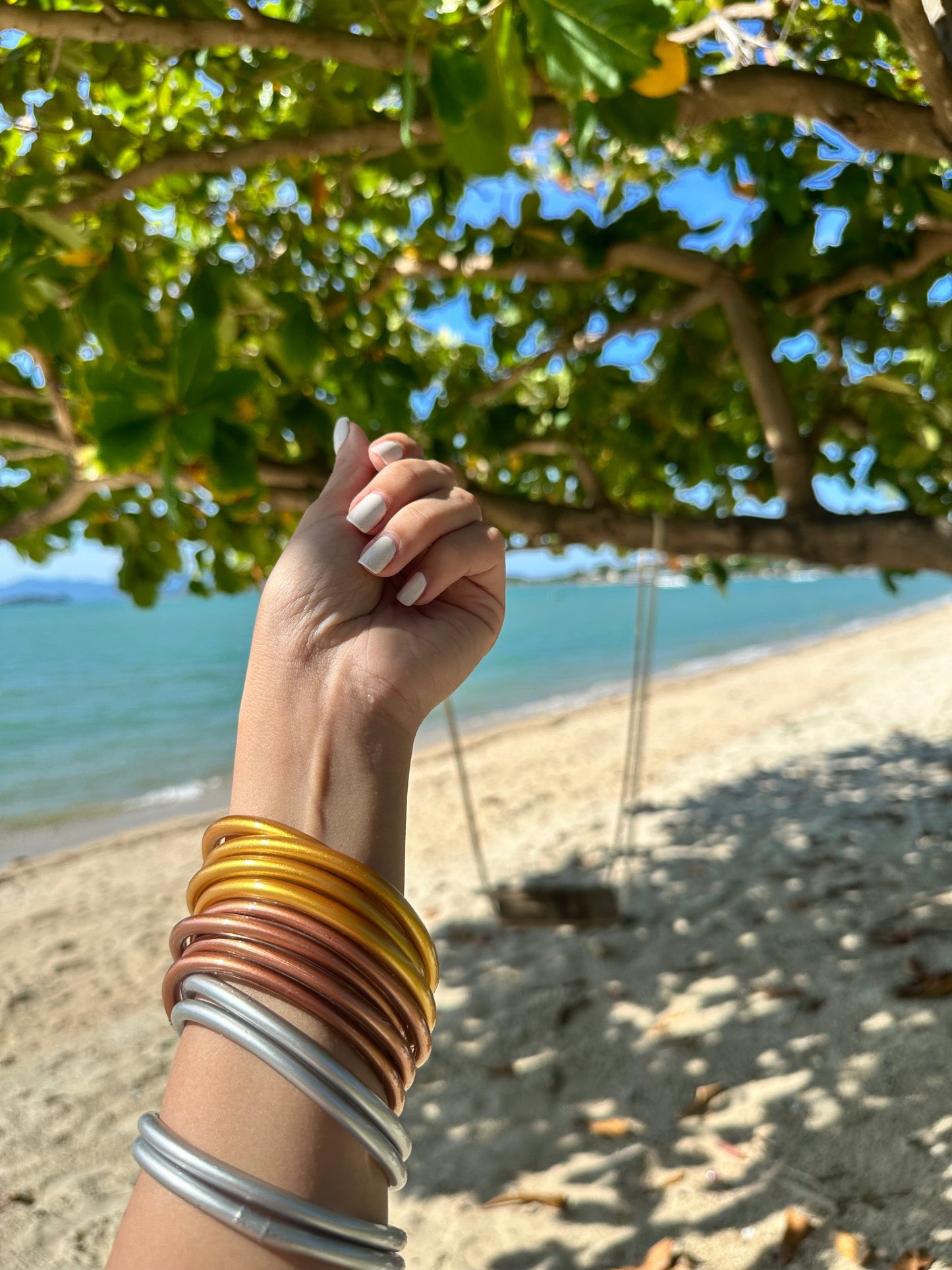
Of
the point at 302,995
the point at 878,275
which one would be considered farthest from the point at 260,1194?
the point at 878,275

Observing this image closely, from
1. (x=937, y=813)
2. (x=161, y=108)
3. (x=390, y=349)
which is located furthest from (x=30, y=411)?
(x=937, y=813)

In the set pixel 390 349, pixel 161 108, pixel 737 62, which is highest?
pixel 161 108

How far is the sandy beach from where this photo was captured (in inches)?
90.7

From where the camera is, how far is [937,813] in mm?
5133

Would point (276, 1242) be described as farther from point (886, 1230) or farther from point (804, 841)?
point (804, 841)

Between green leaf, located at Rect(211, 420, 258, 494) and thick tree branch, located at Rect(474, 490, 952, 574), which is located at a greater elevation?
green leaf, located at Rect(211, 420, 258, 494)

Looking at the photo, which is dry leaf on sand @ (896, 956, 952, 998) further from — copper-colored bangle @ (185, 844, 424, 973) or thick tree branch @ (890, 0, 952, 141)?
copper-colored bangle @ (185, 844, 424, 973)

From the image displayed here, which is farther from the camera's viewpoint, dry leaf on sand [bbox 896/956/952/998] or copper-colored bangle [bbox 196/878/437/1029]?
dry leaf on sand [bbox 896/956/952/998]

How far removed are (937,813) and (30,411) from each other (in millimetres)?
4878

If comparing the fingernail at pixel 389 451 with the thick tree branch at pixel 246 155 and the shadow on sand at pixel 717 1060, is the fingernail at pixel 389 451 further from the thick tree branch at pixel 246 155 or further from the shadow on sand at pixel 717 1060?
the shadow on sand at pixel 717 1060

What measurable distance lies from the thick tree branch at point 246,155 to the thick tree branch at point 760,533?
47.7 inches

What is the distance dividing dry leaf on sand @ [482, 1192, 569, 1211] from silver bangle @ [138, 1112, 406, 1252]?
2051mm

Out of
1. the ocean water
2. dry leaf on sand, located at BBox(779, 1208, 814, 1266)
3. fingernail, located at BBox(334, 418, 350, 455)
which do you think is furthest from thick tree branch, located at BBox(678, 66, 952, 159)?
the ocean water

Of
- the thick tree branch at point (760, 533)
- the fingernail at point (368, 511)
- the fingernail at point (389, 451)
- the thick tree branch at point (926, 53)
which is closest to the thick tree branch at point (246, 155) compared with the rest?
Answer: the thick tree branch at point (926, 53)
